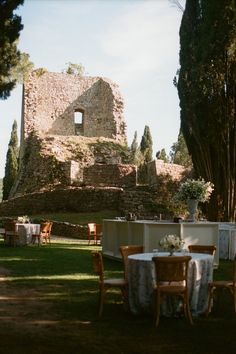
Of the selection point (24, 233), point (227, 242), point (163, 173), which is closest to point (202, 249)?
point (227, 242)

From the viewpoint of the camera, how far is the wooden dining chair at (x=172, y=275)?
6504 mm

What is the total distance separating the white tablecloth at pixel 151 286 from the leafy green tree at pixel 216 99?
36.3ft

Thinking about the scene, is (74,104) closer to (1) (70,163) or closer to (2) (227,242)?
(1) (70,163)

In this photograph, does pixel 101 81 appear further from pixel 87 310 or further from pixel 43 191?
pixel 87 310

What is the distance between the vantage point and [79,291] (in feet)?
29.4

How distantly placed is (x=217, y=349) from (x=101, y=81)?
3236 cm

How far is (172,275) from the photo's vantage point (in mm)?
6574

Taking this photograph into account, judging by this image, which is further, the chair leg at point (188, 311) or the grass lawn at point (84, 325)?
the chair leg at point (188, 311)

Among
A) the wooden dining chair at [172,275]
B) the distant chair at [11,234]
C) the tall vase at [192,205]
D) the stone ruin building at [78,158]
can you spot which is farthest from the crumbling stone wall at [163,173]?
the wooden dining chair at [172,275]

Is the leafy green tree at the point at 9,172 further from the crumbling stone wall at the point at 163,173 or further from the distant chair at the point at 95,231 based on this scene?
the distant chair at the point at 95,231

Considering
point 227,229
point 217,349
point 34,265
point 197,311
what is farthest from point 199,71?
point 217,349

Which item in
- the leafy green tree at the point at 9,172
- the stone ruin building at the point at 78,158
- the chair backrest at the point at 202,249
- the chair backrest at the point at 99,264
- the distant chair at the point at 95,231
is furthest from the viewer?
the leafy green tree at the point at 9,172

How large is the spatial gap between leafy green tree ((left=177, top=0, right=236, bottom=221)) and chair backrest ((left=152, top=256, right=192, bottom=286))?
11588mm

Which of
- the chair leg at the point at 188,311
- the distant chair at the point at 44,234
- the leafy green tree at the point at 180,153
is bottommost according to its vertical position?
the chair leg at the point at 188,311
